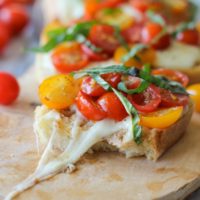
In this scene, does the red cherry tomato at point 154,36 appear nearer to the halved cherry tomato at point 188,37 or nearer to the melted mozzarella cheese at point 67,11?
the halved cherry tomato at point 188,37

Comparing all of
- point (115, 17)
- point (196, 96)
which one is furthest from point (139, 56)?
point (115, 17)

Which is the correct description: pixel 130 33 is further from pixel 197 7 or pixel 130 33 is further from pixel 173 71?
pixel 197 7

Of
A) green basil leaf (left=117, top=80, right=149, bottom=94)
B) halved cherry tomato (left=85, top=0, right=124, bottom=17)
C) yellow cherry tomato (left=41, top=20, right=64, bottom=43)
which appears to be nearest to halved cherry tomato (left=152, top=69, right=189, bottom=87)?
green basil leaf (left=117, top=80, right=149, bottom=94)

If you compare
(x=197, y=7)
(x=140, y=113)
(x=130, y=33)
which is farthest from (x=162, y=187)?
(x=197, y=7)

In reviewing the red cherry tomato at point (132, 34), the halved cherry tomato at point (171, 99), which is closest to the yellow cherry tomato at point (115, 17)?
the red cherry tomato at point (132, 34)

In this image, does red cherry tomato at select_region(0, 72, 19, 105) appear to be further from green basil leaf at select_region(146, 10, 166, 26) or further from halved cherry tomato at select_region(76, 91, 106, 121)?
green basil leaf at select_region(146, 10, 166, 26)
